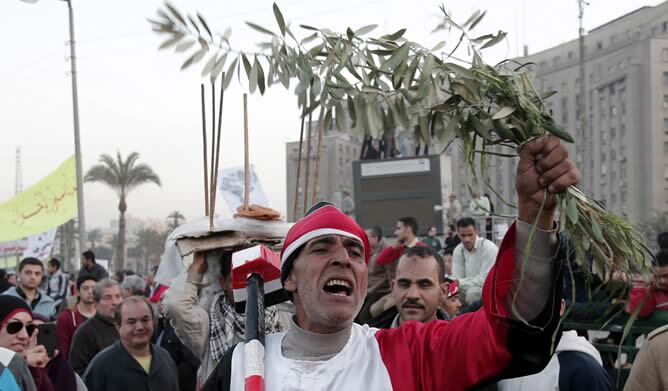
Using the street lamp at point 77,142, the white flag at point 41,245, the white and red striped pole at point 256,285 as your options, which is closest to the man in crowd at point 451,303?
the white and red striped pole at point 256,285

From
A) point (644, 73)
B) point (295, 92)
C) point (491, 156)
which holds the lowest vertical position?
point (491, 156)

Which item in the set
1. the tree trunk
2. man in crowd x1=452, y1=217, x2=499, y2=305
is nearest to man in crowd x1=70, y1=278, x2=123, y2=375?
man in crowd x1=452, y1=217, x2=499, y2=305

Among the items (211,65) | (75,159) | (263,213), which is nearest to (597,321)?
(211,65)

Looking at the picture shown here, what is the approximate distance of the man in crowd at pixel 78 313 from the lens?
8.70 m

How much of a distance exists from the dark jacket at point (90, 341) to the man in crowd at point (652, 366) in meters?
→ 4.87

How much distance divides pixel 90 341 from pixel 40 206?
38.7ft

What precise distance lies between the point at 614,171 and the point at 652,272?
7301cm

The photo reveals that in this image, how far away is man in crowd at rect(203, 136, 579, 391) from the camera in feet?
7.87

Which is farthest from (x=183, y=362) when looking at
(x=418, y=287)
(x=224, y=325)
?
(x=418, y=287)

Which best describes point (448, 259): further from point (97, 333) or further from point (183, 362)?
point (97, 333)

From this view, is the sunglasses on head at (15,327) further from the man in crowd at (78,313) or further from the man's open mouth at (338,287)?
the man in crowd at (78,313)

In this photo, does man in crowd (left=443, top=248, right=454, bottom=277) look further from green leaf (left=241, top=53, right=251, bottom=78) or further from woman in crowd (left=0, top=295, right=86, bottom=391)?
green leaf (left=241, top=53, right=251, bottom=78)

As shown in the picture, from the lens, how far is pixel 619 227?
8.00ft

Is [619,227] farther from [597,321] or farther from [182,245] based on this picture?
[182,245]
